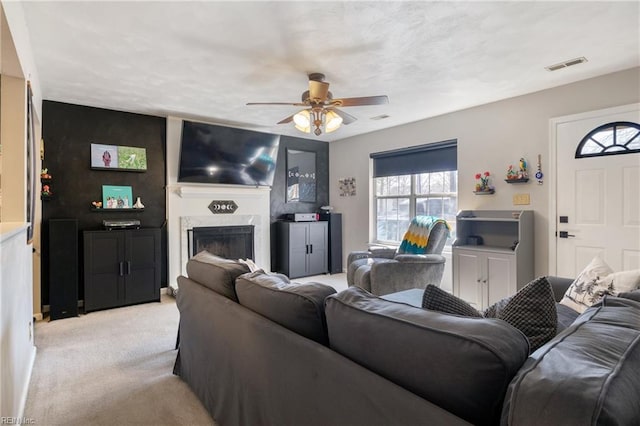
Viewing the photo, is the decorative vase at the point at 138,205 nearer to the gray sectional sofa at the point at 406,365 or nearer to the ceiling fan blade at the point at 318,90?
the ceiling fan blade at the point at 318,90

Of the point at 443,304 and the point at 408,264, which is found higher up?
the point at 443,304

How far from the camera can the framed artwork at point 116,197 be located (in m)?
4.34

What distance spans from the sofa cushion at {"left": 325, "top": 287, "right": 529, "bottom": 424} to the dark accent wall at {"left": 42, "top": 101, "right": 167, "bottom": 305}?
169 inches

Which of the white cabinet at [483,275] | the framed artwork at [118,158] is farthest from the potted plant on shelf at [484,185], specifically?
the framed artwork at [118,158]

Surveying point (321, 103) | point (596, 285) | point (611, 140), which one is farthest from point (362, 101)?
point (611, 140)

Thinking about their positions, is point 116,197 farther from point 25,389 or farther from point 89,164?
point 25,389

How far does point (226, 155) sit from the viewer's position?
519cm

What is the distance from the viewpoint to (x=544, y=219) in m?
3.74

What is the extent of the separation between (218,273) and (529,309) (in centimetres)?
153

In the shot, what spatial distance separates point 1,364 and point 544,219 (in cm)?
450

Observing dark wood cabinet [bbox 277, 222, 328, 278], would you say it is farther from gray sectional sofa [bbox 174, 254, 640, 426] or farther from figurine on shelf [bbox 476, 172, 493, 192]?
gray sectional sofa [bbox 174, 254, 640, 426]

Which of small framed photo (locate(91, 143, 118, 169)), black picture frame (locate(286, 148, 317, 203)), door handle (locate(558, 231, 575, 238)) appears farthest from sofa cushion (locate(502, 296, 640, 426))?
black picture frame (locate(286, 148, 317, 203))

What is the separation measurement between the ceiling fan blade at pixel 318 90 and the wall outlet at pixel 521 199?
254 cm

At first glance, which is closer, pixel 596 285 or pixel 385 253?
pixel 596 285
